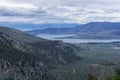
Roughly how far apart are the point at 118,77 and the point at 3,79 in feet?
444

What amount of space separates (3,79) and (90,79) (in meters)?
132

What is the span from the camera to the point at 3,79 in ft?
654

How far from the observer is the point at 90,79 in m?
74.1

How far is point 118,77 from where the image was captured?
72625mm

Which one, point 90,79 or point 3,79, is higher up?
point 90,79

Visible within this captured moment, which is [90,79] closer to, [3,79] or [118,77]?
[118,77]

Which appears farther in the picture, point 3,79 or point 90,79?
point 3,79

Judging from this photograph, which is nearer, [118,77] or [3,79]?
[118,77]

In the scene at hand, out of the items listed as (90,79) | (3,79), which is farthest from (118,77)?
(3,79)

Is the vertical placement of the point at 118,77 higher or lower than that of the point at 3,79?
higher

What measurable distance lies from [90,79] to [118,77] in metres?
5.99
